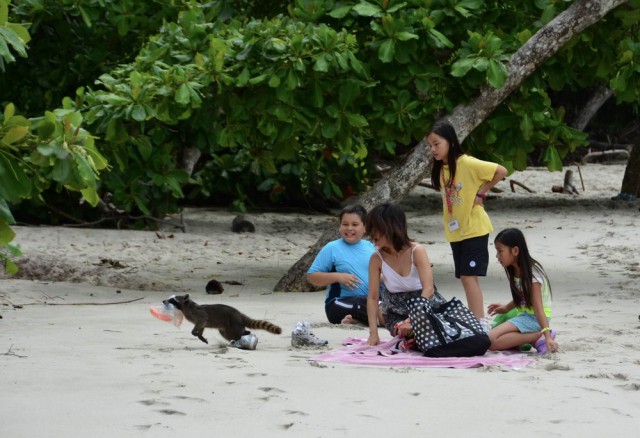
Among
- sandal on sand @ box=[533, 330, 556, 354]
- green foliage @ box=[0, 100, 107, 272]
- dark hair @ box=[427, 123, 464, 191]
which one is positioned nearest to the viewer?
green foliage @ box=[0, 100, 107, 272]

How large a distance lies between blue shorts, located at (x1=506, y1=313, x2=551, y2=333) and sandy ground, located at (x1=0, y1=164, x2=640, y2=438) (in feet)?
0.60

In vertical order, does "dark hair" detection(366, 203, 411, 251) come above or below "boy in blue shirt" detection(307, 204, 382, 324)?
above

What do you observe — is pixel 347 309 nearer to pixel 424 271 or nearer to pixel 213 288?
pixel 424 271

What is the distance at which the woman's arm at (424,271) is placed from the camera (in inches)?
238

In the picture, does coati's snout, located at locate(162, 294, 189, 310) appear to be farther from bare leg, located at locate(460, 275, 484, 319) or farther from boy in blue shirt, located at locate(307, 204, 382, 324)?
bare leg, located at locate(460, 275, 484, 319)

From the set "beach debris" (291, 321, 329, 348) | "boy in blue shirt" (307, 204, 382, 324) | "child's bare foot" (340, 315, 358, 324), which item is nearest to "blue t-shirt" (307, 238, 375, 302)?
"boy in blue shirt" (307, 204, 382, 324)

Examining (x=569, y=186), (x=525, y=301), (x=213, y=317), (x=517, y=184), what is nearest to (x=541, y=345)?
(x=525, y=301)

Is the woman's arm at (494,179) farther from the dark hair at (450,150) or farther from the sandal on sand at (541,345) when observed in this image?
the sandal on sand at (541,345)

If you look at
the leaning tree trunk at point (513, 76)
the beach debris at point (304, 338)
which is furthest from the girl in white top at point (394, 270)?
the leaning tree trunk at point (513, 76)

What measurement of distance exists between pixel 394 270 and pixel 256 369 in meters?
1.36

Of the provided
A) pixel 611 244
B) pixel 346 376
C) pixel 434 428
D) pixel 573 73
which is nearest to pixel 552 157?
pixel 573 73

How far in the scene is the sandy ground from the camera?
410 centimetres

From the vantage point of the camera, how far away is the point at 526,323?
5.87 m

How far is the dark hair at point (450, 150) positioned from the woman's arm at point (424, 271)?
3.27 feet
